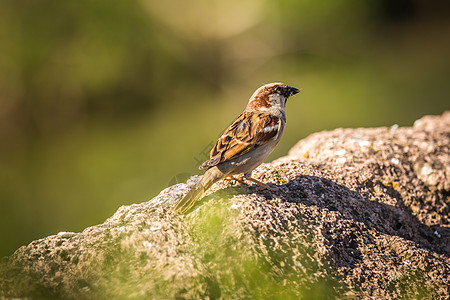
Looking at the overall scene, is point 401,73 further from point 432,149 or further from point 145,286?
point 145,286

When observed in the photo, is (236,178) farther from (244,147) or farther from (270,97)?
(270,97)

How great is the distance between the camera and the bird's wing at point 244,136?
403 cm

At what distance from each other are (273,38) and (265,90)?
16.4 meters

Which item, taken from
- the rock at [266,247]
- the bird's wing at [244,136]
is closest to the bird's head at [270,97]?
the bird's wing at [244,136]

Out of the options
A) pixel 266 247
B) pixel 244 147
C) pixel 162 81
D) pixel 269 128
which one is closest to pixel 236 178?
pixel 244 147

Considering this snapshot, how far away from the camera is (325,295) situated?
319cm

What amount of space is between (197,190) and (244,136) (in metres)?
0.72

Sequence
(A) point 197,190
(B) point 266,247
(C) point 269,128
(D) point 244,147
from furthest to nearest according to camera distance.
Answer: (C) point 269,128 < (D) point 244,147 < (A) point 197,190 < (B) point 266,247

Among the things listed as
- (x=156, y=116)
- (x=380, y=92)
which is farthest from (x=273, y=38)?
Answer: (x=156, y=116)

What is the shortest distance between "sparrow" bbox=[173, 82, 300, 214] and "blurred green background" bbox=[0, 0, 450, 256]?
46.9 inches

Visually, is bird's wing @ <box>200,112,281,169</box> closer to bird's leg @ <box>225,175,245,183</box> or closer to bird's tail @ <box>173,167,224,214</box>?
bird's tail @ <box>173,167,224,214</box>

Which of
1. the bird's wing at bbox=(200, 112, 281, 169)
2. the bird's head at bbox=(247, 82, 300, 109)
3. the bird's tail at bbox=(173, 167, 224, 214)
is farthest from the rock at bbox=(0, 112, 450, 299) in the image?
the bird's head at bbox=(247, 82, 300, 109)

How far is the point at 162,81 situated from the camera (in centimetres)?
1695

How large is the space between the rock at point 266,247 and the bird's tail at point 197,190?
3.0 inches
